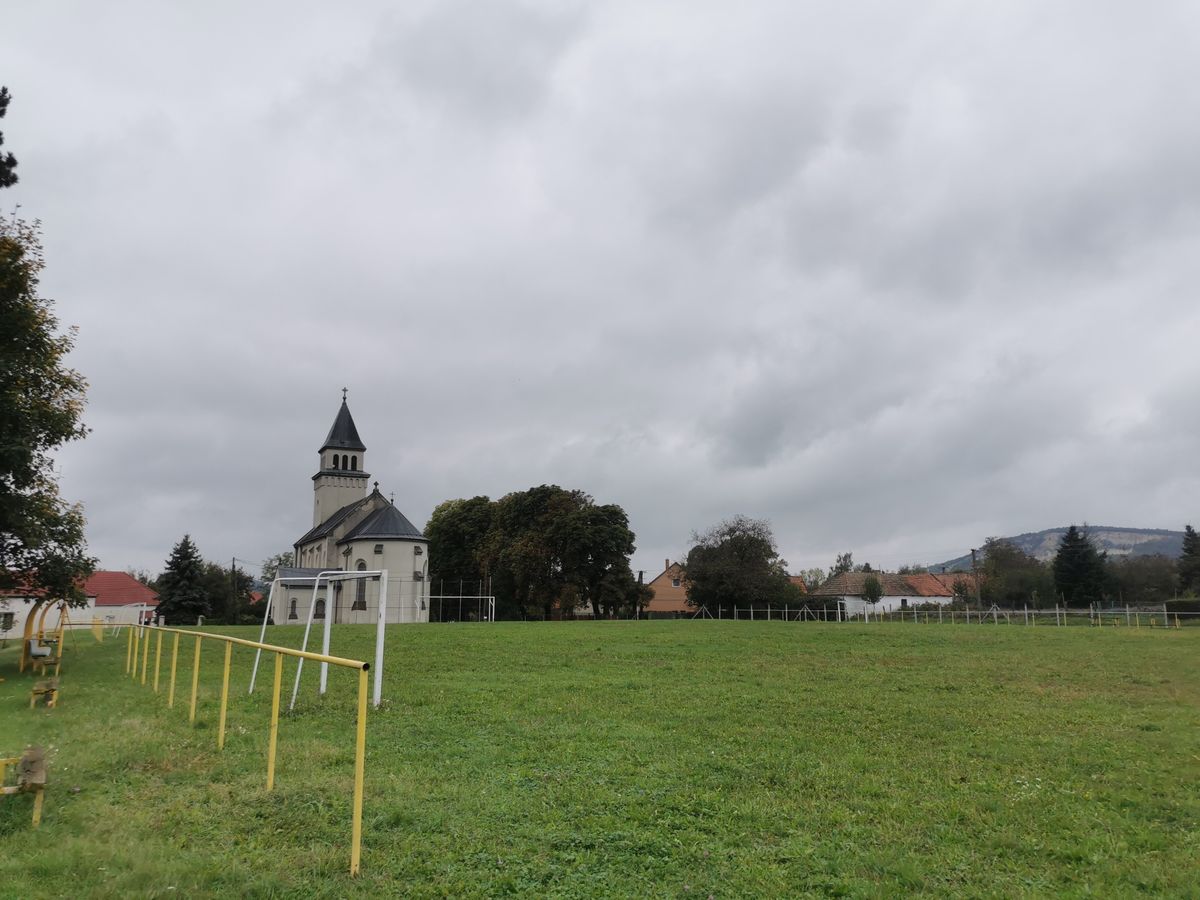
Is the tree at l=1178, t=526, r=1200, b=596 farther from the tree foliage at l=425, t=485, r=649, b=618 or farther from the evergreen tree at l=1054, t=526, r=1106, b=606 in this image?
the tree foliage at l=425, t=485, r=649, b=618

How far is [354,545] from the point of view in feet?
A: 222

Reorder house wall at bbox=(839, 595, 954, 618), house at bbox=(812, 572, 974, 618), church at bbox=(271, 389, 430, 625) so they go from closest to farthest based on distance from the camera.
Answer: church at bbox=(271, 389, 430, 625) < house wall at bbox=(839, 595, 954, 618) < house at bbox=(812, 572, 974, 618)

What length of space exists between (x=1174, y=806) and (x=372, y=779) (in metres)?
7.41

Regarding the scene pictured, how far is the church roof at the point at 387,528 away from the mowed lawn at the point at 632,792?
51015 mm

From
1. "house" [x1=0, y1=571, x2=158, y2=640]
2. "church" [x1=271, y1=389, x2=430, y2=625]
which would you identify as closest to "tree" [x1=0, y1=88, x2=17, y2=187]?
"church" [x1=271, y1=389, x2=430, y2=625]

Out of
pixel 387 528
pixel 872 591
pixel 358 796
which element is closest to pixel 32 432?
pixel 358 796

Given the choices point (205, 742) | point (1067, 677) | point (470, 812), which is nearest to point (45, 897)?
point (470, 812)

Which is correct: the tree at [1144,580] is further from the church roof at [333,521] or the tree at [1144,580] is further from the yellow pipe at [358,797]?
the yellow pipe at [358,797]

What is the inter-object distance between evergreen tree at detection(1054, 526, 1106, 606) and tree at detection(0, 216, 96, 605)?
78.1 metres

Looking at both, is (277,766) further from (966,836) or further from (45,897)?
(966,836)

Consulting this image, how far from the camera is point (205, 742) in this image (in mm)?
10250

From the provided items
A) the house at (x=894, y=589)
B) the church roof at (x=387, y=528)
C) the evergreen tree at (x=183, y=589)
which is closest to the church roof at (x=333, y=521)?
the church roof at (x=387, y=528)

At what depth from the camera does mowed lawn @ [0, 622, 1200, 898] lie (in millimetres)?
5652

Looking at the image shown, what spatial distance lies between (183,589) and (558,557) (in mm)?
30262
